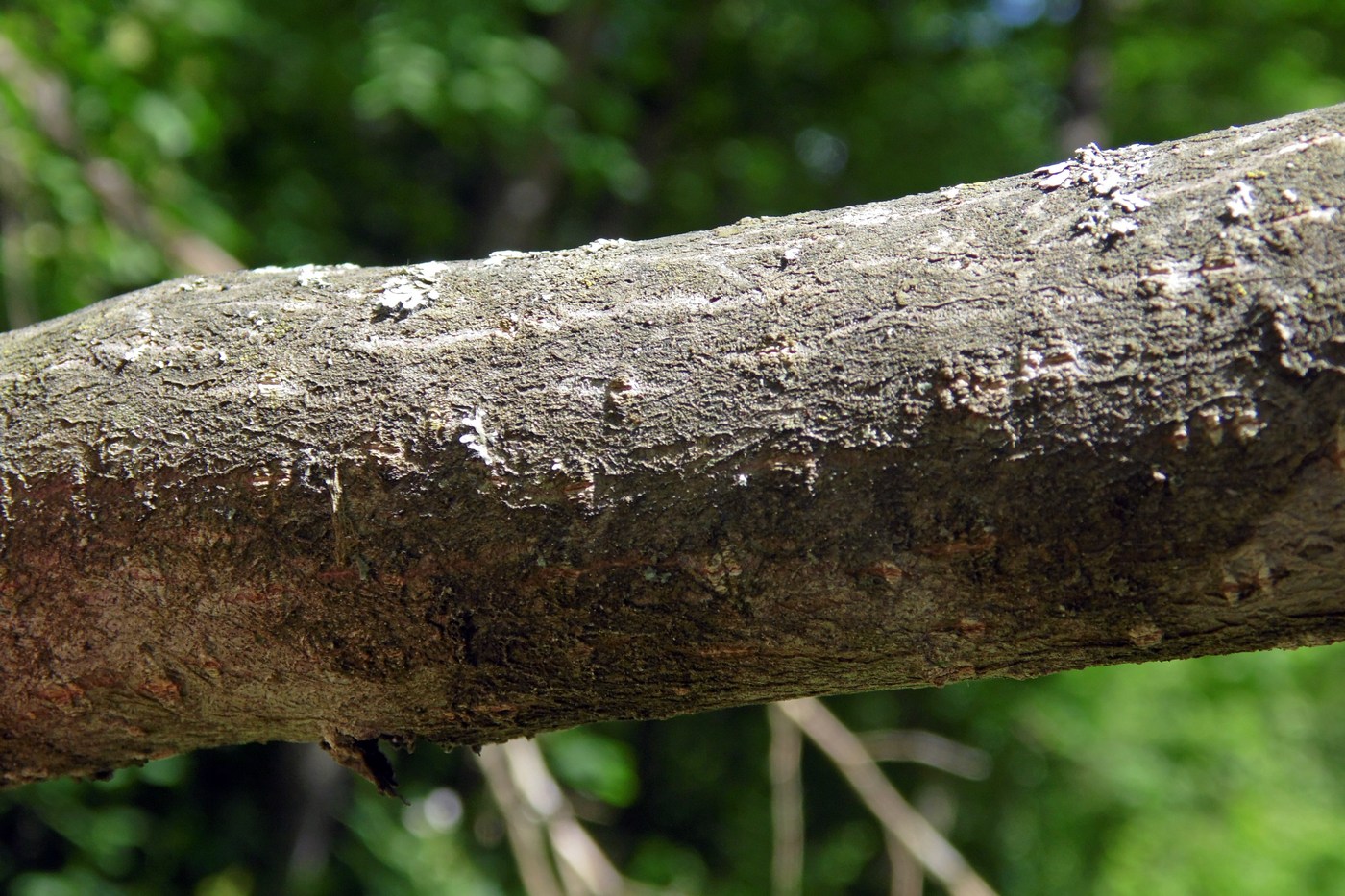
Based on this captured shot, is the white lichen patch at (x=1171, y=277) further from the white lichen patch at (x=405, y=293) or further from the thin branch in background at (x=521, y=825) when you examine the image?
the thin branch in background at (x=521, y=825)

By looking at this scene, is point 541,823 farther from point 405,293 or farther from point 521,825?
point 405,293

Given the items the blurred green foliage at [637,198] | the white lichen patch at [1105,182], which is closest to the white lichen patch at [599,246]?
the white lichen patch at [1105,182]

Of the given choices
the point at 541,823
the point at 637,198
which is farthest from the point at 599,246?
the point at 637,198

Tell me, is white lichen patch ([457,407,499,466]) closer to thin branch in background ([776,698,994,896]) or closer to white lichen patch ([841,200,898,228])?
white lichen patch ([841,200,898,228])

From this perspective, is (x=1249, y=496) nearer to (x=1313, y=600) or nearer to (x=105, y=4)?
(x=1313, y=600)

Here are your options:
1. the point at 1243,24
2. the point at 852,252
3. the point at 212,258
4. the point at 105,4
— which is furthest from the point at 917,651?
the point at 1243,24

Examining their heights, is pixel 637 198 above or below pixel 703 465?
above

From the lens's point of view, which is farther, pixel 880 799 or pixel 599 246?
pixel 880 799
